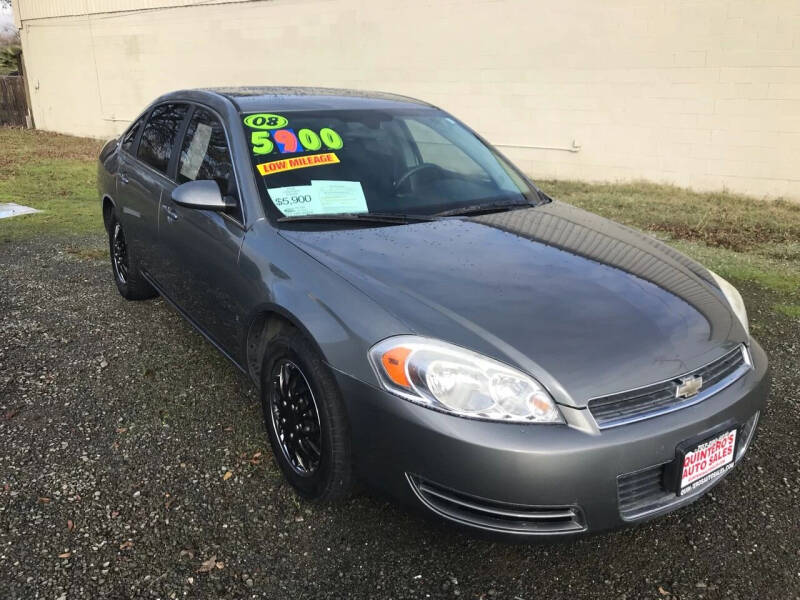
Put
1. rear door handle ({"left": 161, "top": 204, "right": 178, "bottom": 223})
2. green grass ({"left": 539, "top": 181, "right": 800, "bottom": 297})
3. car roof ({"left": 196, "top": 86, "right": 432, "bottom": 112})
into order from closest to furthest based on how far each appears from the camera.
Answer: car roof ({"left": 196, "top": 86, "right": 432, "bottom": 112})
rear door handle ({"left": 161, "top": 204, "right": 178, "bottom": 223})
green grass ({"left": 539, "top": 181, "right": 800, "bottom": 297})

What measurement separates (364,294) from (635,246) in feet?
4.64

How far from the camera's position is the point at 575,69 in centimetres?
973

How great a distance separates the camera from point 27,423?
3215mm

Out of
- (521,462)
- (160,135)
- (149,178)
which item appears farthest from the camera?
(160,135)

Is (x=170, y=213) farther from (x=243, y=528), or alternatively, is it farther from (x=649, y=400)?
(x=649, y=400)

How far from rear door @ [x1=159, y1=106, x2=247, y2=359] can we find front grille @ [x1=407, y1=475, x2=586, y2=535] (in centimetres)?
126

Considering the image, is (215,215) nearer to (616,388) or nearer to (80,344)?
(80,344)

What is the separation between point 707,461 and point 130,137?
426 cm

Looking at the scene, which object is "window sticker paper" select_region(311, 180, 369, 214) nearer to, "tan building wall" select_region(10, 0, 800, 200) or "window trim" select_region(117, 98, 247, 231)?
"window trim" select_region(117, 98, 247, 231)

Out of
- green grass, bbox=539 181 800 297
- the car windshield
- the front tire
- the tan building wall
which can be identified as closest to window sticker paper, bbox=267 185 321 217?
the car windshield

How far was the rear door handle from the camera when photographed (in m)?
3.56

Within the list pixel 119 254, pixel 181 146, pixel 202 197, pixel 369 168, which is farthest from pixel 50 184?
pixel 369 168

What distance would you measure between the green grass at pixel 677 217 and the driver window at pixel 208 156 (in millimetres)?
3040

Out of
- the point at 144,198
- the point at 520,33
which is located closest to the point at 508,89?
the point at 520,33
